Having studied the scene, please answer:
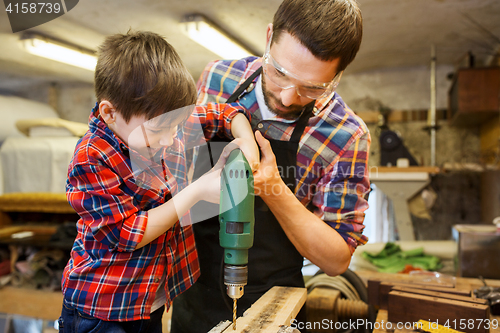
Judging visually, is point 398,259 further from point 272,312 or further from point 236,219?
point 236,219

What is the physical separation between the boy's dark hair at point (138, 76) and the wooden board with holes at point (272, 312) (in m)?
0.55

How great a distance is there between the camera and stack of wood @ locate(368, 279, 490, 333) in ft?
3.40

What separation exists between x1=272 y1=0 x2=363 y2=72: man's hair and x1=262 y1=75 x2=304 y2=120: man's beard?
0.20m

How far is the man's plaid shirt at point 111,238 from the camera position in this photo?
2.63 ft

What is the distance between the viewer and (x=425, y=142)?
514cm

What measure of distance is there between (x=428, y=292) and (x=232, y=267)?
808 mm

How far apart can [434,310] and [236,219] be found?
2.53 ft

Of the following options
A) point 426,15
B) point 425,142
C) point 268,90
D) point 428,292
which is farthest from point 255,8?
point 425,142

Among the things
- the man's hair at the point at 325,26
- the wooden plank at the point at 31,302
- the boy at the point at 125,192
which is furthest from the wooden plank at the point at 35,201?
the man's hair at the point at 325,26

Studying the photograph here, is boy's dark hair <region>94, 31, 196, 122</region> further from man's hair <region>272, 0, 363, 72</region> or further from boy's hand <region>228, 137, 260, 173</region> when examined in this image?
man's hair <region>272, 0, 363, 72</region>

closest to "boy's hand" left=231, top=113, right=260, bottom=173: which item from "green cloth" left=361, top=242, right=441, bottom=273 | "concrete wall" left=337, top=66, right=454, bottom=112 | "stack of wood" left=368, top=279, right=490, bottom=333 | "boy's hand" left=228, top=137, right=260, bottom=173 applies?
"boy's hand" left=228, top=137, right=260, bottom=173

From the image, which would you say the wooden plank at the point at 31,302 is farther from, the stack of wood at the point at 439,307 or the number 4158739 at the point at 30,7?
the stack of wood at the point at 439,307

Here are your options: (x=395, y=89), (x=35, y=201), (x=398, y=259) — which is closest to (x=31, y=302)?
(x=35, y=201)

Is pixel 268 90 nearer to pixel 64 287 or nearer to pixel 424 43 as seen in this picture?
pixel 64 287
